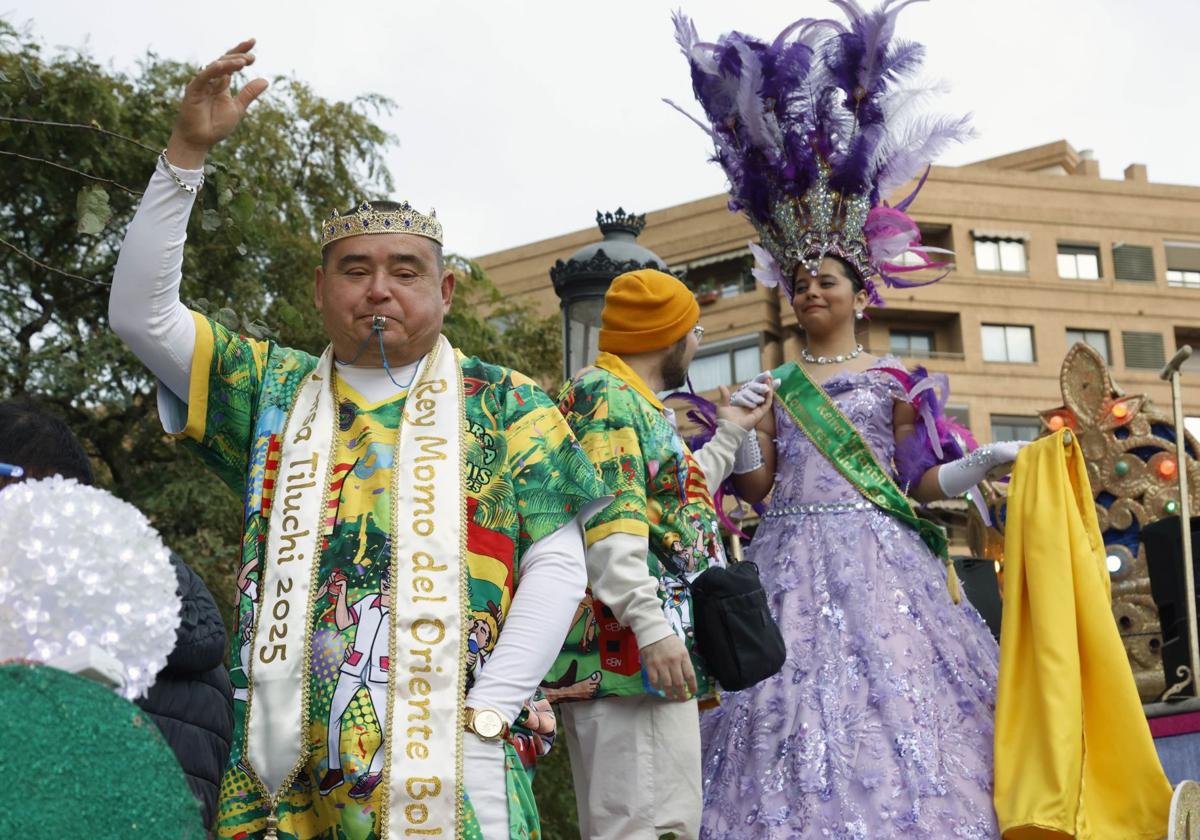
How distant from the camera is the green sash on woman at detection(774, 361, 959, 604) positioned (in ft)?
17.3

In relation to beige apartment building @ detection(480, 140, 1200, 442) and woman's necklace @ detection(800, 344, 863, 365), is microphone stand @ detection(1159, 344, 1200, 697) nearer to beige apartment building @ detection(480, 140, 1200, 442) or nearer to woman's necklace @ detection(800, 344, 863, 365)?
woman's necklace @ detection(800, 344, 863, 365)

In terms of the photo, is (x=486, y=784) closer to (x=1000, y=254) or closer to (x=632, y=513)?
(x=632, y=513)

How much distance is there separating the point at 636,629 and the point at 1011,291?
36.2 metres

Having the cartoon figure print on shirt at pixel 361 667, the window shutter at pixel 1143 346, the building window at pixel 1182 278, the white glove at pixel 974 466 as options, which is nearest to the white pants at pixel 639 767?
the cartoon figure print on shirt at pixel 361 667

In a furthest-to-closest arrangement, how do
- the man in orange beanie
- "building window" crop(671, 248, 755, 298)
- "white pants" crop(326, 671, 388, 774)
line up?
"building window" crop(671, 248, 755, 298)
the man in orange beanie
"white pants" crop(326, 671, 388, 774)

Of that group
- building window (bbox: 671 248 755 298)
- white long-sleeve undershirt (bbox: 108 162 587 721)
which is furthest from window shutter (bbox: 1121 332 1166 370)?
white long-sleeve undershirt (bbox: 108 162 587 721)

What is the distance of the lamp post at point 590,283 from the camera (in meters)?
6.95

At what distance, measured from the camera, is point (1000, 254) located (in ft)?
127

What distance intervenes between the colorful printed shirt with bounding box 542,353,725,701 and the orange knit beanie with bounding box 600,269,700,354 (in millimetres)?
92

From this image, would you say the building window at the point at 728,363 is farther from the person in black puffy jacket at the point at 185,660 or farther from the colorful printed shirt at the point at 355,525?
the colorful printed shirt at the point at 355,525

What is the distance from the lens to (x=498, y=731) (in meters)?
2.95

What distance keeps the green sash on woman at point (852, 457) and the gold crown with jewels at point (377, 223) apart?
88.6 inches

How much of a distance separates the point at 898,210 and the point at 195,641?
10.6ft

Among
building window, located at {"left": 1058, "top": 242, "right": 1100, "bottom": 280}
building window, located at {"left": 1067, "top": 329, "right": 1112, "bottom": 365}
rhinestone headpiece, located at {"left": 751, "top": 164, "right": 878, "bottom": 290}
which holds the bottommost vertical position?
rhinestone headpiece, located at {"left": 751, "top": 164, "right": 878, "bottom": 290}
